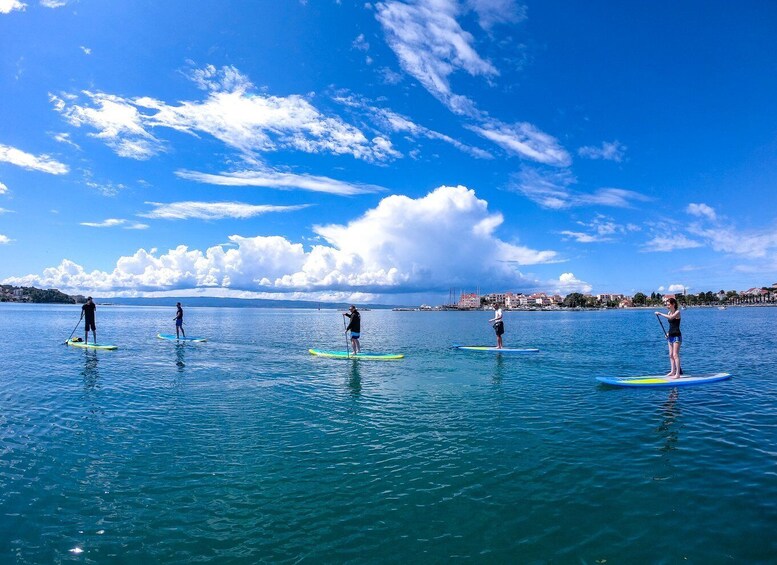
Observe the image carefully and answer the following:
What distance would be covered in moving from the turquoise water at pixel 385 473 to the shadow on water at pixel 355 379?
0.27 meters

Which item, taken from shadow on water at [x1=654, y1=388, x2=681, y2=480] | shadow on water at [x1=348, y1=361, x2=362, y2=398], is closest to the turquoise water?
shadow on water at [x1=654, y1=388, x2=681, y2=480]

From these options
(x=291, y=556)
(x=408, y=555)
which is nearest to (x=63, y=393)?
(x=291, y=556)

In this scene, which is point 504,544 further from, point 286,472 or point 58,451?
point 58,451

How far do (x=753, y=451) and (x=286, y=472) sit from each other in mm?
12503

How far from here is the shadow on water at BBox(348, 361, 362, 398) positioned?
20000 millimetres

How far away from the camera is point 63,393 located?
61.0 feet

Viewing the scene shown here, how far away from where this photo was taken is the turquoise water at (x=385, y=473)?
23.9 feet

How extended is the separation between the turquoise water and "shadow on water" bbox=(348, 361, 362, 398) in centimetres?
27

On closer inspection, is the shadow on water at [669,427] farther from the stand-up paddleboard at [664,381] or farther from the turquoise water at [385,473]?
the stand-up paddleboard at [664,381]

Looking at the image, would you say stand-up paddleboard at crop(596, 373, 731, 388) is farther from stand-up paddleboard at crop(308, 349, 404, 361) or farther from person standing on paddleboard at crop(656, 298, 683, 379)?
stand-up paddleboard at crop(308, 349, 404, 361)

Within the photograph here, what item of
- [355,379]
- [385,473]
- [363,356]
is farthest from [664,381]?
[363,356]

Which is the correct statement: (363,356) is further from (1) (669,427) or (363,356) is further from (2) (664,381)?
(1) (669,427)

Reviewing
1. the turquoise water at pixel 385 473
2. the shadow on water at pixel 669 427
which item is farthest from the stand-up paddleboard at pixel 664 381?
A: the shadow on water at pixel 669 427

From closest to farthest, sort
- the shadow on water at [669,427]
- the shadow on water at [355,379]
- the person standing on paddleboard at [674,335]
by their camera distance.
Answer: the shadow on water at [669,427] → the shadow on water at [355,379] → the person standing on paddleboard at [674,335]
